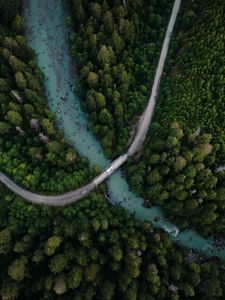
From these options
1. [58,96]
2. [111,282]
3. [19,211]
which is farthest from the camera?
[58,96]

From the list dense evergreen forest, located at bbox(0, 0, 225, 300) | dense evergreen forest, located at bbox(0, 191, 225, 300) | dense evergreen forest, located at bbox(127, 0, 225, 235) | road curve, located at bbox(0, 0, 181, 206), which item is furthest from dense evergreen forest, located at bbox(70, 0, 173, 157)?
dense evergreen forest, located at bbox(0, 191, 225, 300)

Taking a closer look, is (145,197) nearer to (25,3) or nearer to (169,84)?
(169,84)

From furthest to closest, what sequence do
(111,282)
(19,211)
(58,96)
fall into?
(58,96) < (19,211) < (111,282)

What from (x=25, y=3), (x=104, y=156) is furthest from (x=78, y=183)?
(x=25, y=3)

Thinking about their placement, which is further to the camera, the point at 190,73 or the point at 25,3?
the point at 25,3

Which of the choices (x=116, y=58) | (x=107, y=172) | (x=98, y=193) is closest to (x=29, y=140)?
(x=107, y=172)

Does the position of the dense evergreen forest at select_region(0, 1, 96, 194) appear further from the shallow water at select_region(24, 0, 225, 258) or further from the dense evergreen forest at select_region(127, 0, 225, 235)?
A: the dense evergreen forest at select_region(127, 0, 225, 235)
